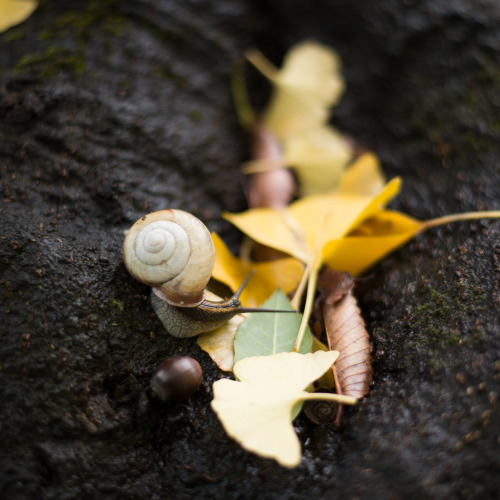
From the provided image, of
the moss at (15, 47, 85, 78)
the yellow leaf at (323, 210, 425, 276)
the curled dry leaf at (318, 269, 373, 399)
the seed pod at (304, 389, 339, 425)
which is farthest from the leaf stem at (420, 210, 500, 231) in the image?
the moss at (15, 47, 85, 78)

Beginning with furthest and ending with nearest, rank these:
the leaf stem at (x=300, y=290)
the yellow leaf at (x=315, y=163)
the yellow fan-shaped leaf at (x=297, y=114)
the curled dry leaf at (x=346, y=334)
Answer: the yellow fan-shaped leaf at (x=297, y=114) → the yellow leaf at (x=315, y=163) → the leaf stem at (x=300, y=290) → the curled dry leaf at (x=346, y=334)

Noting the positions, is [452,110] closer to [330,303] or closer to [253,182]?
[253,182]

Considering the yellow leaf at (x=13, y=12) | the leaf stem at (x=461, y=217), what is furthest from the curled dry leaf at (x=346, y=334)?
the yellow leaf at (x=13, y=12)

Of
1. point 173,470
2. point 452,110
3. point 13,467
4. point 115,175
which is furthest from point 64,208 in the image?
point 452,110

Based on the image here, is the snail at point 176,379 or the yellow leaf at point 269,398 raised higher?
the yellow leaf at point 269,398

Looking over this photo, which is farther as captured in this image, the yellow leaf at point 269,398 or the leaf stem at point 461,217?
the leaf stem at point 461,217

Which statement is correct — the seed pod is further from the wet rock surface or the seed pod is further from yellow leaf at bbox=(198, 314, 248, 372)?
yellow leaf at bbox=(198, 314, 248, 372)

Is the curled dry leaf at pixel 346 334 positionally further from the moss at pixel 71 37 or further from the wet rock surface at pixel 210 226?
the moss at pixel 71 37
